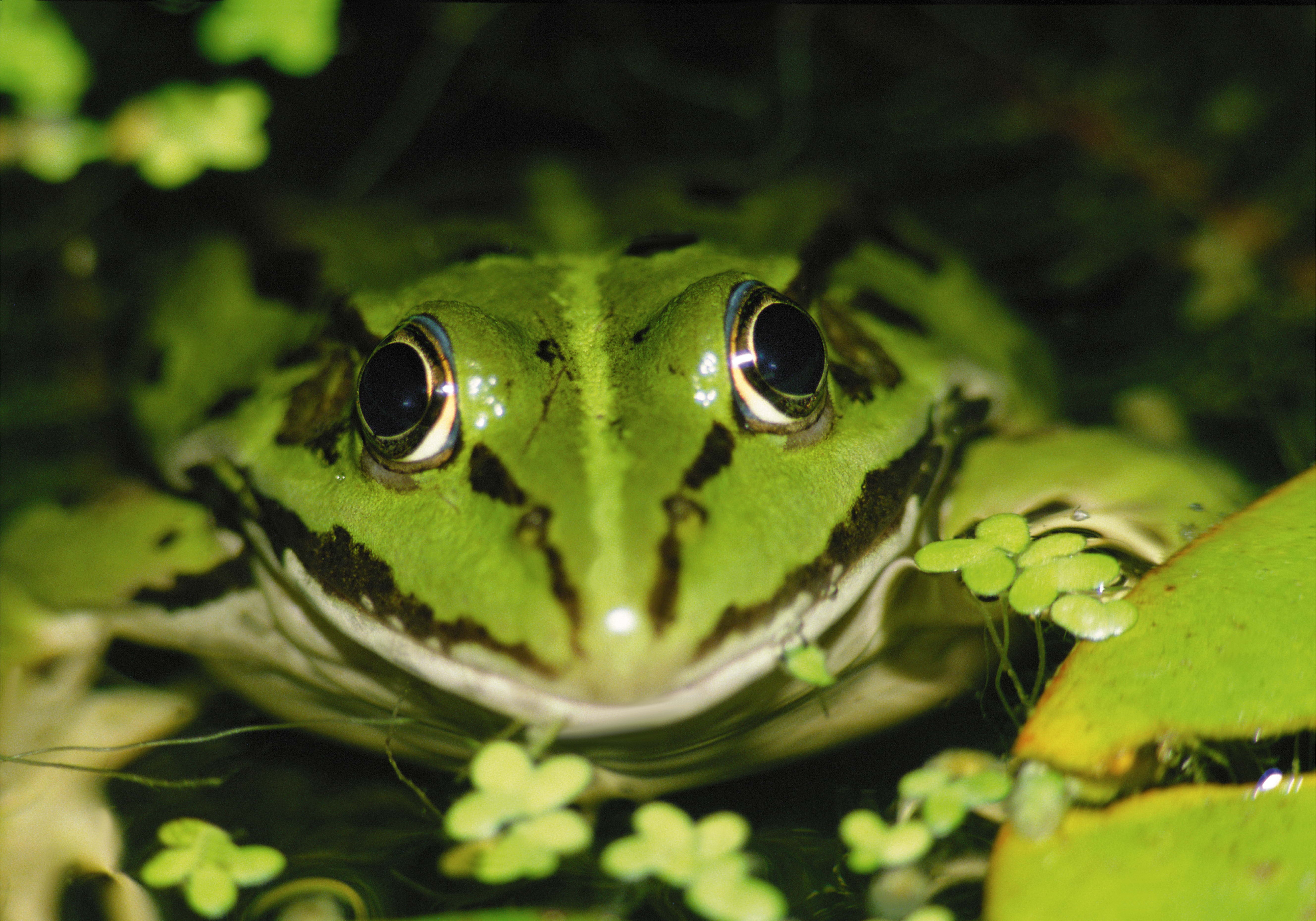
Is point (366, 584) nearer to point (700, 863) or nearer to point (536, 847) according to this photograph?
point (536, 847)

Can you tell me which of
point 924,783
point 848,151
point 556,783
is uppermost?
point 848,151

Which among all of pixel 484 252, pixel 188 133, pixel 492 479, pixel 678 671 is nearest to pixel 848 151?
pixel 484 252

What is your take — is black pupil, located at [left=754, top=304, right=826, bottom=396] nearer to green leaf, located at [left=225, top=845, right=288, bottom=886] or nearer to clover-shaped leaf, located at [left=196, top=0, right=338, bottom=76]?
green leaf, located at [left=225, top=845, right=288, bottom=886]

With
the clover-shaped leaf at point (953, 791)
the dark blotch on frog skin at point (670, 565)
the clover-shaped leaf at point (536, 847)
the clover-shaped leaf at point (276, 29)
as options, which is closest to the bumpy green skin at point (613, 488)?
the dark blotch on frog skin at point (670, 565)

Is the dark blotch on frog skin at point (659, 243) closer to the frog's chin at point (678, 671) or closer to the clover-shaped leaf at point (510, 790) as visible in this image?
the frog's chin at point (678, 671)

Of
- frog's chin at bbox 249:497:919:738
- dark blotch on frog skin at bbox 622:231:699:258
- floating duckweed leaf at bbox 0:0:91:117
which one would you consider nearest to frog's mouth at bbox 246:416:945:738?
frog's chin at bbox 249:497:919:738
